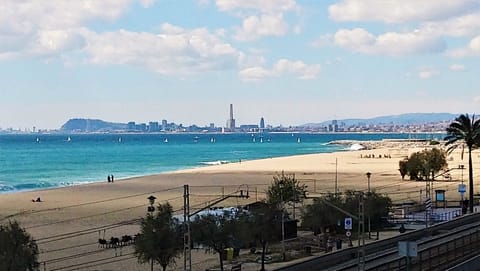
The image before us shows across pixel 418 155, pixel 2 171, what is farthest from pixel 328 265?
pixel 2 171

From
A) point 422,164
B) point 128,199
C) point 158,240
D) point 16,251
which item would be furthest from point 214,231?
point 422,164

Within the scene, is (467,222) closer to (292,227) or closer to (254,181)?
(292,227)

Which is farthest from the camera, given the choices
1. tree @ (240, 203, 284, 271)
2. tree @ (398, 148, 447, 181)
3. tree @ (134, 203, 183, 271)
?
tree @ (398, 148, 447, 181)

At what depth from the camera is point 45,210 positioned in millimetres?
68562

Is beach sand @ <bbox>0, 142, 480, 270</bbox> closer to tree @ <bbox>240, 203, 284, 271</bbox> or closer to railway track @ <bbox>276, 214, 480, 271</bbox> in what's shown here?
tree @ <bbox>240, 203, 284, 271</bbox>

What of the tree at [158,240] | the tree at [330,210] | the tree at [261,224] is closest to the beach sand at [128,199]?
the tree at [261,224]

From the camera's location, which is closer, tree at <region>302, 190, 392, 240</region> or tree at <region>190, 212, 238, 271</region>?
tree at <region>190, 212, 238, 271</region>

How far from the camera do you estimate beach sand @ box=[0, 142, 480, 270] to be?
42656 millimetres

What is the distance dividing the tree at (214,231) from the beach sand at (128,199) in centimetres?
150

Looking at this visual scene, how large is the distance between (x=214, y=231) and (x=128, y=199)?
4119 centimetres

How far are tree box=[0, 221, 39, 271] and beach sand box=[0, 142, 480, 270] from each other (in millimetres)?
9646

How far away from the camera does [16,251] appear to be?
28406mm

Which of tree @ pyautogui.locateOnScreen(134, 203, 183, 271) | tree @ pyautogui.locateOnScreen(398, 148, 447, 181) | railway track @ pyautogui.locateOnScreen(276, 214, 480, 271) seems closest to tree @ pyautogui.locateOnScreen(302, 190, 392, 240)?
railway track @ pyautogui.locateOnScreen(276, 214, 480, 271)

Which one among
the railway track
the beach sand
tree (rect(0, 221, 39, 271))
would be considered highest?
tree (rect(0, 221, 39, 271))
